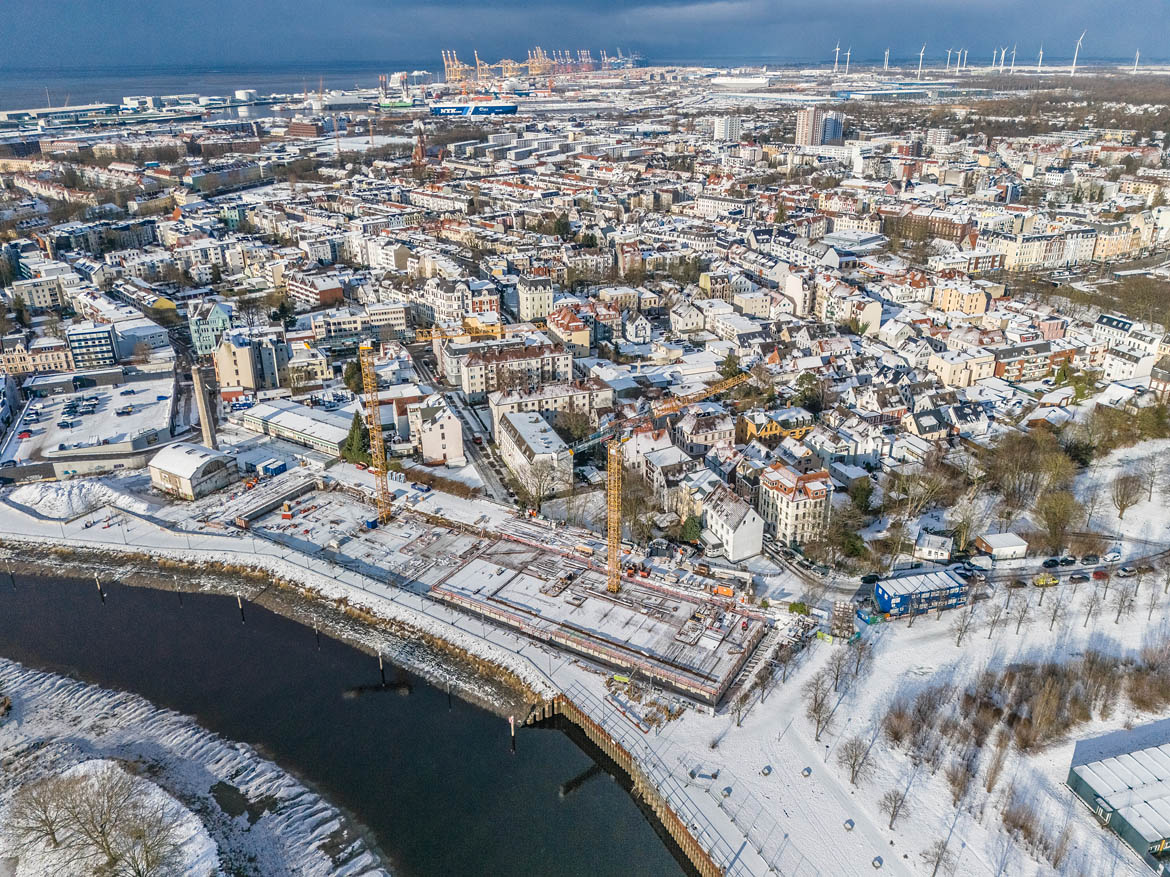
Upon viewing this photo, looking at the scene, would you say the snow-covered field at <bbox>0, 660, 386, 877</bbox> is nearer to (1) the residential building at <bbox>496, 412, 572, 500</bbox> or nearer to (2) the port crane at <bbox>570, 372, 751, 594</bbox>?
(2) the port crane at <bbox>570, 372, 751, 594</bbox>

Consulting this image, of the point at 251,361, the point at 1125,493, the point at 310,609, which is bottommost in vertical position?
the point at 310,609

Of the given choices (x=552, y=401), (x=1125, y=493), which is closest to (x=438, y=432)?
(x=552, y=401)

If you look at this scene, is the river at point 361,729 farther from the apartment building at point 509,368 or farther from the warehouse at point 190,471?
the apartment building at point 509,368

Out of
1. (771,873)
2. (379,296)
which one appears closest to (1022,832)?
(771,873)

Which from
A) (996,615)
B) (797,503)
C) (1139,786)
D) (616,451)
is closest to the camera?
(1139,786)

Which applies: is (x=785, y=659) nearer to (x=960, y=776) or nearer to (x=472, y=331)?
(x=960, y=776)

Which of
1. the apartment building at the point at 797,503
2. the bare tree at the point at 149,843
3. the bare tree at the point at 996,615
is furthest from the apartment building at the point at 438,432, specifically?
the bare tree at the point at 996,615

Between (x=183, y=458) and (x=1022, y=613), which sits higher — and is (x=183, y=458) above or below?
above
